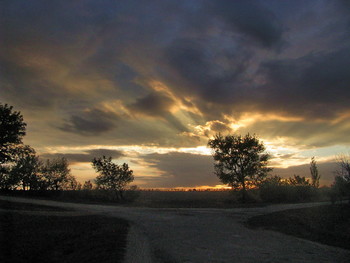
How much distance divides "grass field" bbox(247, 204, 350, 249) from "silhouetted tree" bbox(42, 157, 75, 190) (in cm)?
4576

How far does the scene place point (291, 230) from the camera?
1848 centimetres

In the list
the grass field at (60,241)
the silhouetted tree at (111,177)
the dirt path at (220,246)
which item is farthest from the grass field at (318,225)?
the silhouetted tree at (111,177)

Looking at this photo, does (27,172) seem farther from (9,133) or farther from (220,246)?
(220,246)

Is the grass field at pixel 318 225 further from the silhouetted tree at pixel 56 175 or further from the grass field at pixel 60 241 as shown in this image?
the silhouetted tree at pixel 56 175

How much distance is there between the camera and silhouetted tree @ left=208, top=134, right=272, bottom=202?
47.2 m

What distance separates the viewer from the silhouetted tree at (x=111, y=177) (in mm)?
51125

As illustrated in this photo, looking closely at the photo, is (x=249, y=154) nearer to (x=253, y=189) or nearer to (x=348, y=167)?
(x=253, y=189)

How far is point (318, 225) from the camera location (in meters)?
21.2

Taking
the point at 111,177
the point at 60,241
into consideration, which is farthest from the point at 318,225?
the point at 111,177

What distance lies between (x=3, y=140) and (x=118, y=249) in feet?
131

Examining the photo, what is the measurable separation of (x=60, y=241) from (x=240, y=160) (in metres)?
37.9

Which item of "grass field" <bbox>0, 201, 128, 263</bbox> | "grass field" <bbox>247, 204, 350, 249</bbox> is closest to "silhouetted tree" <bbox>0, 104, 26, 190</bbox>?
"grass field" <bbox>0, 201, 128, 263</bbox>

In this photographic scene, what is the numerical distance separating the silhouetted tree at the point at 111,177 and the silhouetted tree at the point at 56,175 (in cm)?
1078

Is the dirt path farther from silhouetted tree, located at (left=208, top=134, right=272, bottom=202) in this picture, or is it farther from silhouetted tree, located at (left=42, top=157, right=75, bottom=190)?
silhouetted tree, located at (left=42, top=157, right=75, bottom=190)
